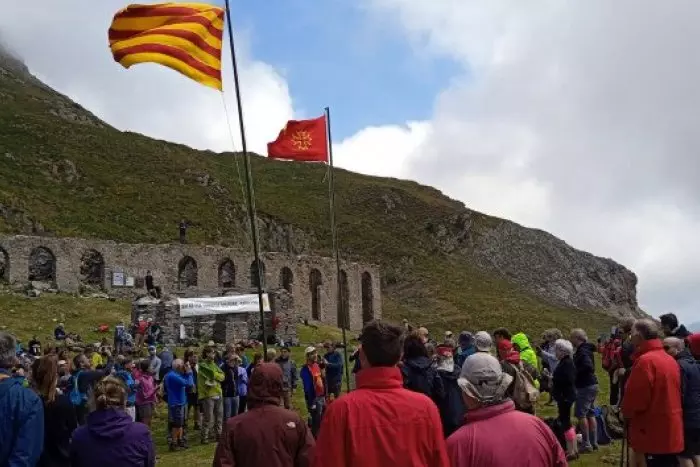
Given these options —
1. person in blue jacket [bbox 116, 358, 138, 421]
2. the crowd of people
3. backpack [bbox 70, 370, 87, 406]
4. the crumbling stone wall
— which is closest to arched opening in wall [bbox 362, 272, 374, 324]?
the crumbling stone wall

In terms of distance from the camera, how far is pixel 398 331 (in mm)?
4609

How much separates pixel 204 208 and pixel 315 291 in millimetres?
24919

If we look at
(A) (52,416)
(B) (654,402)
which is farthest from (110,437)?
(B) (654,402)

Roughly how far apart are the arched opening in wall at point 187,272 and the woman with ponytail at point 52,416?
43.0m

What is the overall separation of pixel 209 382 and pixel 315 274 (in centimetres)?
4291

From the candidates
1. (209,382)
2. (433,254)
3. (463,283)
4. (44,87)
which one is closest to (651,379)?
(209,382)

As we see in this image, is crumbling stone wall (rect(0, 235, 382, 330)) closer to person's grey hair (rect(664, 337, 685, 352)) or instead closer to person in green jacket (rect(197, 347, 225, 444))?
person in green jacket (rect(197, 347, 225, 444))

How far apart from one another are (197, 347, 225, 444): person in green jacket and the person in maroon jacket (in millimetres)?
10184

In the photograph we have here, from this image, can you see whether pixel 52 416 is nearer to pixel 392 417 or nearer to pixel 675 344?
pixel 392 417

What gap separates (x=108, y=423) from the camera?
564cm

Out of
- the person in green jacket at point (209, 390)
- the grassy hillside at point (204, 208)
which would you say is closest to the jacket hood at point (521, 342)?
the person in green jacket at point (209, 390)

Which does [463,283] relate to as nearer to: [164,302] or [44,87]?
[164,302]

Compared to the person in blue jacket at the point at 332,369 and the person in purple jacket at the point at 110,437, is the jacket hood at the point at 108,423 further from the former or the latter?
the person in blue jacket at the point at 332,369

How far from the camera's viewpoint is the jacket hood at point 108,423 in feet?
18.4
